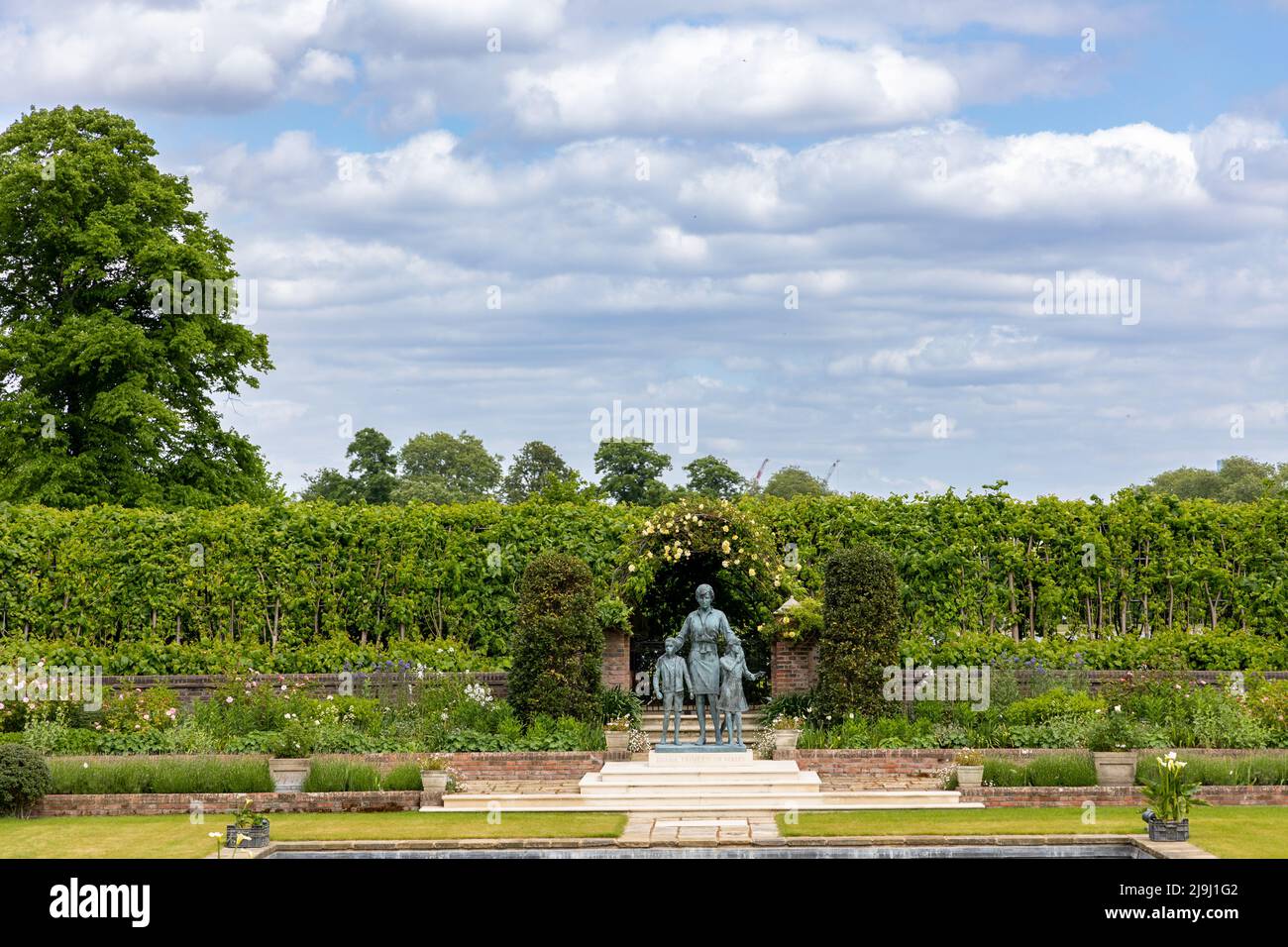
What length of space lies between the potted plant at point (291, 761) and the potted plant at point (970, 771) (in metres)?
8.38

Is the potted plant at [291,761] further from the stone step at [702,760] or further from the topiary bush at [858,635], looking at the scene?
the topiary bush at [858,635]

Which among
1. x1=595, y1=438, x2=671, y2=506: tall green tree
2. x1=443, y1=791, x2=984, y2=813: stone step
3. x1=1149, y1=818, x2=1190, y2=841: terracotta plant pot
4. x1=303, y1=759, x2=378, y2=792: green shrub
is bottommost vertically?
x1=443, y1=791, x2=984, y2=813: stone step

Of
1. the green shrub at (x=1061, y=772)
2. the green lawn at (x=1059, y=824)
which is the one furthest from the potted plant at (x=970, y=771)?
the green lawn at (x=1059, y=824)

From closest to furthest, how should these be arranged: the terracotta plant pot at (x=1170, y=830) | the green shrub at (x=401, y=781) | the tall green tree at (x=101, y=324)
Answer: the terracotta plant pot at (x=1170, y=830)
the green shrub at (x=401, y=781)
the tall green tree at (x=101, y=324)

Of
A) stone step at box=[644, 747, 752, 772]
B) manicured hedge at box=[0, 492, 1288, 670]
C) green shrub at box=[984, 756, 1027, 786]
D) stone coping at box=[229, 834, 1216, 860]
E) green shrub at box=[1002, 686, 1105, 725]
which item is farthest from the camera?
manicured hedge at box=[0, 492, 1288, 670]

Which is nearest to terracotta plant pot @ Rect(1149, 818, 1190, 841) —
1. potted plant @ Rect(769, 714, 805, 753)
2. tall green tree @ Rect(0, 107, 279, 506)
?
potted plant @ Rect(769, 714, 805, 753)

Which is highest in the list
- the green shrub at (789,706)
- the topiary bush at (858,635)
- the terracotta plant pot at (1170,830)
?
the topiary bush at (858,635)

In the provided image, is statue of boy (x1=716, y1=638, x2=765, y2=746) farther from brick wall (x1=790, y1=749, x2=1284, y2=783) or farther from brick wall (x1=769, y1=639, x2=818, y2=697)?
brick wall (x1=769, y1=639, x2=818, y2=697)

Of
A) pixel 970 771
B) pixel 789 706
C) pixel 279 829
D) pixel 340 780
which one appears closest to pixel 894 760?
pixel 970 771

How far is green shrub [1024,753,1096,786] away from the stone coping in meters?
3.12

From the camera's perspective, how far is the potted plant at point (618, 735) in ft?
67.7

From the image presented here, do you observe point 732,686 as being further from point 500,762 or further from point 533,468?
point 533,468

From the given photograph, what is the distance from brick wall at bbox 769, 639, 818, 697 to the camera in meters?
23.2
